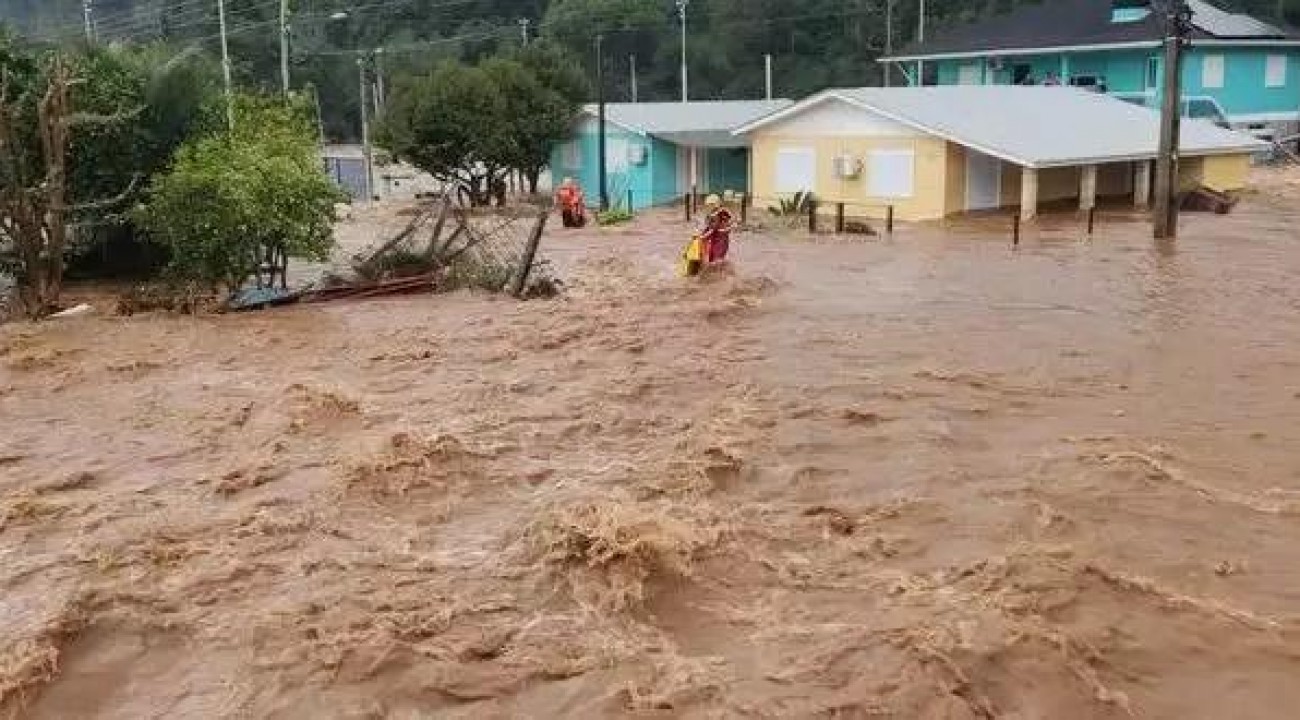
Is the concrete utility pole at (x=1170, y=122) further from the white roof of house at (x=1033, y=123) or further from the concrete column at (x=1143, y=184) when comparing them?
the concrete column at (x=1143, y=184)

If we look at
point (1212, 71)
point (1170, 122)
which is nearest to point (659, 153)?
point (1170, 122)

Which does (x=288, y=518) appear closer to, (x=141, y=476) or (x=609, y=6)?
(x=141, y=476)

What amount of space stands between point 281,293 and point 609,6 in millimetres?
50754

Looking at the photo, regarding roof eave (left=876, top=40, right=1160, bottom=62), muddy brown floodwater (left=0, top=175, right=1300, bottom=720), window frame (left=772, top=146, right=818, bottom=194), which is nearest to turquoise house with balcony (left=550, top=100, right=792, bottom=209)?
window frame (left=772, top=146, right=818, bottom=194)

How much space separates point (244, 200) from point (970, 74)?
3747 cm

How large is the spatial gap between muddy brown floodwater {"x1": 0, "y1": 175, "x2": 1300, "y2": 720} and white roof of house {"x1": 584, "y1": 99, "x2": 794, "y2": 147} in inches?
871

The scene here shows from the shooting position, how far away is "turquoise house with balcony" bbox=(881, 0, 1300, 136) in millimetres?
44812

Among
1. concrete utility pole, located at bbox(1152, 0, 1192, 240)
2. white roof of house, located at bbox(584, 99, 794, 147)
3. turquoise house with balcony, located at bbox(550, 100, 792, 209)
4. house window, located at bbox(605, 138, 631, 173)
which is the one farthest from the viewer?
house window, located at bbox(605, 138, 631, 173)

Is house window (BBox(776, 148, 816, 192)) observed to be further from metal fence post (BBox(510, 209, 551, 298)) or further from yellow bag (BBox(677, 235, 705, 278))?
metal fence post (BBox(510, 209, 551, 298))

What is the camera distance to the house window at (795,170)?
33.1 metres

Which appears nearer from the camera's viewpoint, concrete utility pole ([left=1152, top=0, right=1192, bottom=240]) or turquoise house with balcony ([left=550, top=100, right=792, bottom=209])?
concrete utility pole ([left=1152, top=0, right=1192, bottom=240])

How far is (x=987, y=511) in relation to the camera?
8.91 meters

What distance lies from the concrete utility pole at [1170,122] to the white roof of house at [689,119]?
12980mm

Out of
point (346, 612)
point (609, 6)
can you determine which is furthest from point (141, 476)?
point (609, 6)
